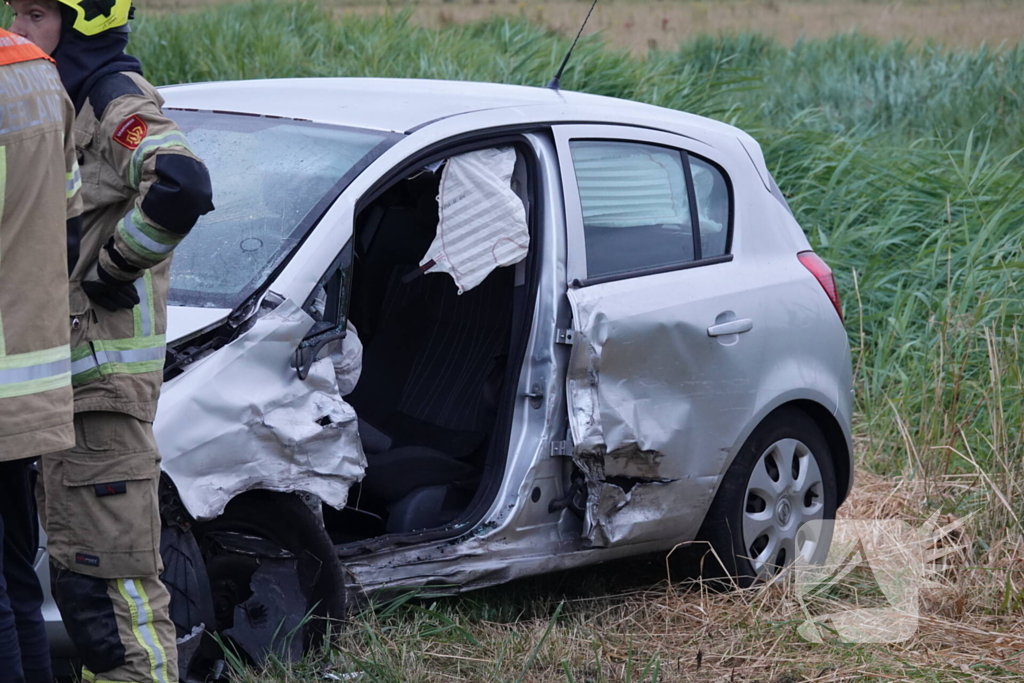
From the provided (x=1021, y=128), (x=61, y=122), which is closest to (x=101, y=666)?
(x=61, y=122)

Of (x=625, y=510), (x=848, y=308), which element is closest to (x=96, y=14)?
(x=625, y=510)

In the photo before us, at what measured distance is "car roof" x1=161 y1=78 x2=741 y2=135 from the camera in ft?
11.1

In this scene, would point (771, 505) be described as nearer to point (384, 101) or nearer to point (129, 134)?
point (384, 101)

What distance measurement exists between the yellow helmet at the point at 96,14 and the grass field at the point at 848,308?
146cm

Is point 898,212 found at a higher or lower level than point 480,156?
lower

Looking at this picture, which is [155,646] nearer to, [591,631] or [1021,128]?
[591,631]

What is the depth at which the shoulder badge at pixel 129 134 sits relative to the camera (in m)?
2.41

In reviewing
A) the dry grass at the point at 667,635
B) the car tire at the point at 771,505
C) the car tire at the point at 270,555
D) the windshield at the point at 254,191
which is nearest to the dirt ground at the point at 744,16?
the car tire at the point at 771,505

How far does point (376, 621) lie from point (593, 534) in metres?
0.69

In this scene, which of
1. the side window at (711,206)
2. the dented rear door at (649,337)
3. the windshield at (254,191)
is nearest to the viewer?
the windshield at (254,191)

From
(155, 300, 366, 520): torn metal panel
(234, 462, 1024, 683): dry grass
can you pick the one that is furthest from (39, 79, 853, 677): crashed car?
(234, 462, 1024, 683): dry grass

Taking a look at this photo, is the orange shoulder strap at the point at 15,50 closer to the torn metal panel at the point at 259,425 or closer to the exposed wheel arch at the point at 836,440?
the torn metal panel at the point at 259,425

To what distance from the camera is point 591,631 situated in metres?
3.48

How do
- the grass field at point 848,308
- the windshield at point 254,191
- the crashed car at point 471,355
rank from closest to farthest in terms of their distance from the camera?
the crashed car at point 471,355 < the windshield at point 254,191 < the grass field at point 848,308
